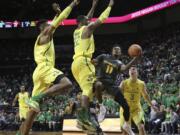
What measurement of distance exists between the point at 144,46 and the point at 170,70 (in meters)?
6.42

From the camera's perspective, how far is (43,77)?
7.35m

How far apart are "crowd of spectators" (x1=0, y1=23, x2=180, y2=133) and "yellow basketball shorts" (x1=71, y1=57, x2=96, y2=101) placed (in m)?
2.75

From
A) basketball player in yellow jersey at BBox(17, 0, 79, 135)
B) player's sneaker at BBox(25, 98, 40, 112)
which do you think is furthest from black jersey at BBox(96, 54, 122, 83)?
player's sneaker at BBox(25, 98, 40, 112)

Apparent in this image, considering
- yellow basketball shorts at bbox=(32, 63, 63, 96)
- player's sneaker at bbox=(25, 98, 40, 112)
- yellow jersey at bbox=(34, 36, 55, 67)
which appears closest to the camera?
player's sneaker at bbox=(25, 98, 40, 112)

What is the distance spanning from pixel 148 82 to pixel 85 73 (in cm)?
1249

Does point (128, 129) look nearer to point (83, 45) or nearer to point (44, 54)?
point (83, 45)

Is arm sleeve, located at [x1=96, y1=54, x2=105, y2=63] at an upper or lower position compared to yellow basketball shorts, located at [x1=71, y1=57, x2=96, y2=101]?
upper

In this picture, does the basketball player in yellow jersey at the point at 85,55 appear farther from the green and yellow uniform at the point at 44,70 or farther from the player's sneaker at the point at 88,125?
the player's sneaker at the point at 88,125

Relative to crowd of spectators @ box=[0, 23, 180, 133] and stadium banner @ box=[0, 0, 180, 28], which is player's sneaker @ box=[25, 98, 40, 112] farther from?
stadium banner @ box=[0, 0, 180, 28]

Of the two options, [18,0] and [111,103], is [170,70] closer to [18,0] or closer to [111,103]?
[111,103]

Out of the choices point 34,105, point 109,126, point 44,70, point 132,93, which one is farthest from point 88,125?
point 109,126

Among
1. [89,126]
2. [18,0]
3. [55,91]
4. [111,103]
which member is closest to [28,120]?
[55,91]

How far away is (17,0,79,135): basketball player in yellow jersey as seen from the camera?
702 cm

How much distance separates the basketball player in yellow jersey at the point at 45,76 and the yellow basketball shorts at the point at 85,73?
44 cm
